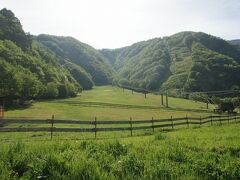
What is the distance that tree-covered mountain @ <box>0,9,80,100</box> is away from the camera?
7838 cm

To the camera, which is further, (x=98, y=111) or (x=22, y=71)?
(x=22, y=71)

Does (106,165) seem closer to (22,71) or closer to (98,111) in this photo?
(98,111)

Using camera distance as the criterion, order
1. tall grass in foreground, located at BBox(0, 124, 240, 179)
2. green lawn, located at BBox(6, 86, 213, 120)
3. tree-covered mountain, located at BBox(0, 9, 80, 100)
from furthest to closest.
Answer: tree-covered mountain, located at BBox(0, 9, 80, 100), green lawn, located at BBox(6, 86, 213, 120), tall grass in foreground, located at BBox(0, 124, 240, 179)

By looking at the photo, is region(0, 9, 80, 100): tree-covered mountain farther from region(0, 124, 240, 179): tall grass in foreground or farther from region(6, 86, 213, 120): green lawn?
region(0, 124, 240, 179): tall grass in foreground

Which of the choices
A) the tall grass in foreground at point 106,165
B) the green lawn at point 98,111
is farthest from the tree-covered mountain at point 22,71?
the tall grass in foreground at point 106,165

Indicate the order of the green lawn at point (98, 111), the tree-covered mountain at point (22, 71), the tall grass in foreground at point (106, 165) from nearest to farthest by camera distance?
the tall grass in foreground at point (106, 165) → the green lawn at point (98, 111) → the tree-covered mountain at point (22, 71)

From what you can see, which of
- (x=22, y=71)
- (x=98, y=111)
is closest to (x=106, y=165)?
(x=98, y=111)

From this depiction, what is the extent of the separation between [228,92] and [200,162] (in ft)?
563

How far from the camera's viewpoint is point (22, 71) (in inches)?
3728

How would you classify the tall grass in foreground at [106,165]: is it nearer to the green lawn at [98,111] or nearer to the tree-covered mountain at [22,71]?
the green lawn at [98,111]

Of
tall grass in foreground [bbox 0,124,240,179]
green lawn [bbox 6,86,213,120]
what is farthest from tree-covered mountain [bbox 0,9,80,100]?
tall grass in foreground [bbox 0,124,240,179]

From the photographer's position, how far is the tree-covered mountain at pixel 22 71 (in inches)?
3086

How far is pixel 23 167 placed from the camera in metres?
9.39

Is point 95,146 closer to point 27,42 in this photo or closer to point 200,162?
point 200,162
